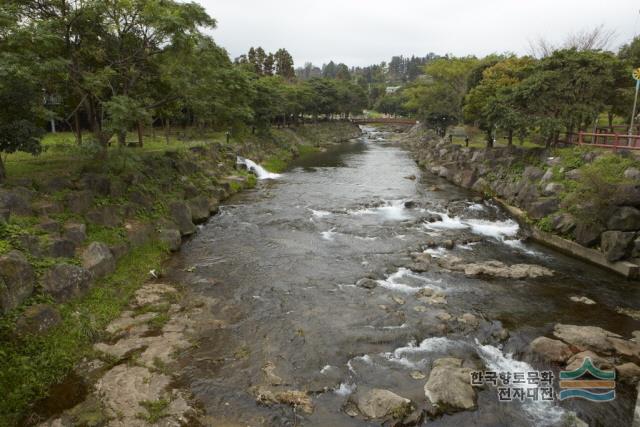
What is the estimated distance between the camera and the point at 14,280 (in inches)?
438

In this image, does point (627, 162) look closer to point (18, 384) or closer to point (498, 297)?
point (498, 297)

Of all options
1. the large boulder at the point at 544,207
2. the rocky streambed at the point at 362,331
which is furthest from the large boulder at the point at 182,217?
the large boulder at the point at 544,207

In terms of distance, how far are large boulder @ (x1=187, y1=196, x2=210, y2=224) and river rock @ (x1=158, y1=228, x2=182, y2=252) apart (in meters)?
4.02

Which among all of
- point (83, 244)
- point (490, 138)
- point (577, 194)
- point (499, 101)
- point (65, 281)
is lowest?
point (65, 281)

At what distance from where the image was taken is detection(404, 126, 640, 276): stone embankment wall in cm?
1909

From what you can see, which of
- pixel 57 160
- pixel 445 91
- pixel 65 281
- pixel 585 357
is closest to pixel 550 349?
pixel 585 357

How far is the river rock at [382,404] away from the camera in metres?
9.80

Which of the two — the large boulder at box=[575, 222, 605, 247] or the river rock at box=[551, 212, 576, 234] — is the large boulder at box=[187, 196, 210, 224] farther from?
the large boulder at box=[575, 222, 605, 247]

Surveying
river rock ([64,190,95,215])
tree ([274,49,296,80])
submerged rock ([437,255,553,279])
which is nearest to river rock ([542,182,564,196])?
submerged rock ([437,255,553,279])

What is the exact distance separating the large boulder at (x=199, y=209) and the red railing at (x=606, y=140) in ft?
83.6

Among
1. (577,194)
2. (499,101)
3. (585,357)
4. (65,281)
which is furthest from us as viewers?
(499,101)

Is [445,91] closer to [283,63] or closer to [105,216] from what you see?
[283,63]

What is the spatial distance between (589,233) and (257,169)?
32.0 m

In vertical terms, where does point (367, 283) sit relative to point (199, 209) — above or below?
below
